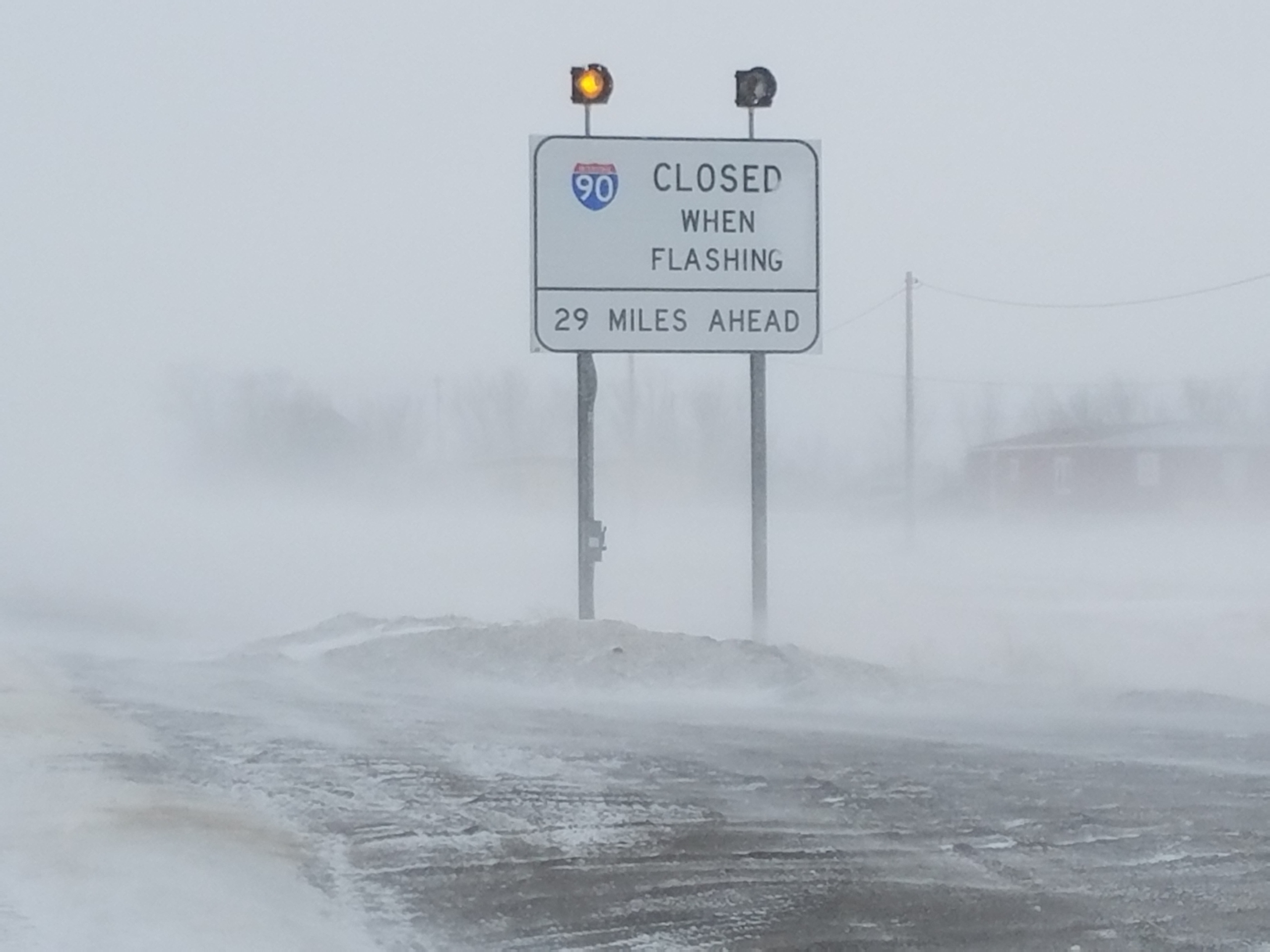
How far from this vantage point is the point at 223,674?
15117mm

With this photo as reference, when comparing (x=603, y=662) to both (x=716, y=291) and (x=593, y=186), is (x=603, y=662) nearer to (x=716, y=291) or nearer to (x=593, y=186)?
(x=716, y=291)

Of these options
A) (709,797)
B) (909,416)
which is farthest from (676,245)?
(909,416)

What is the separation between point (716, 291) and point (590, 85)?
2.21m

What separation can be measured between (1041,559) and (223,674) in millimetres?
35940

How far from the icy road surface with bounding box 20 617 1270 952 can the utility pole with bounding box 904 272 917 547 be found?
3307 centimetres

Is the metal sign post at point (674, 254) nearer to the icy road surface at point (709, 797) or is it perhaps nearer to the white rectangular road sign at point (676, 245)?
the white rectangular road sign at point (676, 245)

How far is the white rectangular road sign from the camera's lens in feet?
53.3

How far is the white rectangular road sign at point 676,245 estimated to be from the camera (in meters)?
16.2

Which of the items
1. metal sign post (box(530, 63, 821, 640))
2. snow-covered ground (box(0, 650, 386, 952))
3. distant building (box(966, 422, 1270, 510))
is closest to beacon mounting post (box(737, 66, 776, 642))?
metal sign post (box(530, 63, 821, 640))

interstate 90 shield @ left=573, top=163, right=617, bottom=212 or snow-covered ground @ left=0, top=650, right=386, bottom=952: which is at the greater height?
interstate 90 shield @ left=573, top=163, right=617, bottom=212

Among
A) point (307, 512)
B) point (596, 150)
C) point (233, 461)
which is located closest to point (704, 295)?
point (596, 150)

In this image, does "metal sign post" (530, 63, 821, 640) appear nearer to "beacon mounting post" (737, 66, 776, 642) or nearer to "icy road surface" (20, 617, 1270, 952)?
"beacon mounting post" (737, 66, 776, 642)

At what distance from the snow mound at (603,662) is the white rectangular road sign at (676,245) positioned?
9.12 feet

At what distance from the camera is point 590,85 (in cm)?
1590
